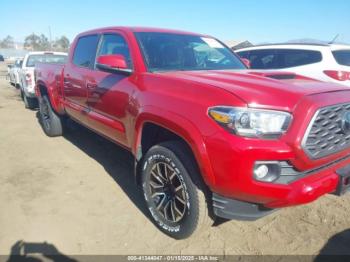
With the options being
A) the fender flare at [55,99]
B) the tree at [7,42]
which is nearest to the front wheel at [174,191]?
the fender flare at [55,99]

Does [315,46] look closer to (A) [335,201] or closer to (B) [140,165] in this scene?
(A) [335,201]

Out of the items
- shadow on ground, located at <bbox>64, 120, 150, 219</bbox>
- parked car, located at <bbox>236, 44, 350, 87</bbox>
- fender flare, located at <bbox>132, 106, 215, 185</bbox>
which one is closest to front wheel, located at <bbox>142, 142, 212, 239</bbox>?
fender flare, located at <bbox>132, 106, 215, 185</bbox>

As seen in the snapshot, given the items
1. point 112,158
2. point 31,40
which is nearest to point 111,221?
point 112,158

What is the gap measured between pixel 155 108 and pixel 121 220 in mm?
1287

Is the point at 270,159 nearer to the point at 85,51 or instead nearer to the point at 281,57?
the point at 85,51

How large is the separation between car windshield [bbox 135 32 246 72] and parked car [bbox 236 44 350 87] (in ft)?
8.59

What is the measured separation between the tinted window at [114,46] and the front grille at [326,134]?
6.69ft

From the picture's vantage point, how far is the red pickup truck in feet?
7.45

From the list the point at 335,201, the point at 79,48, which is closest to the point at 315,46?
the point at 335,201

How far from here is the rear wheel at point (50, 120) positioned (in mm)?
6176

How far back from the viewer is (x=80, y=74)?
452 centimetres

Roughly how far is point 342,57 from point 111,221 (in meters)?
5.24

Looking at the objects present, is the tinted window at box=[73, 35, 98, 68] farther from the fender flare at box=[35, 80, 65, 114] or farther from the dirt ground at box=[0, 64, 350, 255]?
the dirt ground at box=[0, 64, 350, 255]

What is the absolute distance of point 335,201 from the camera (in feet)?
Result: 12.1
